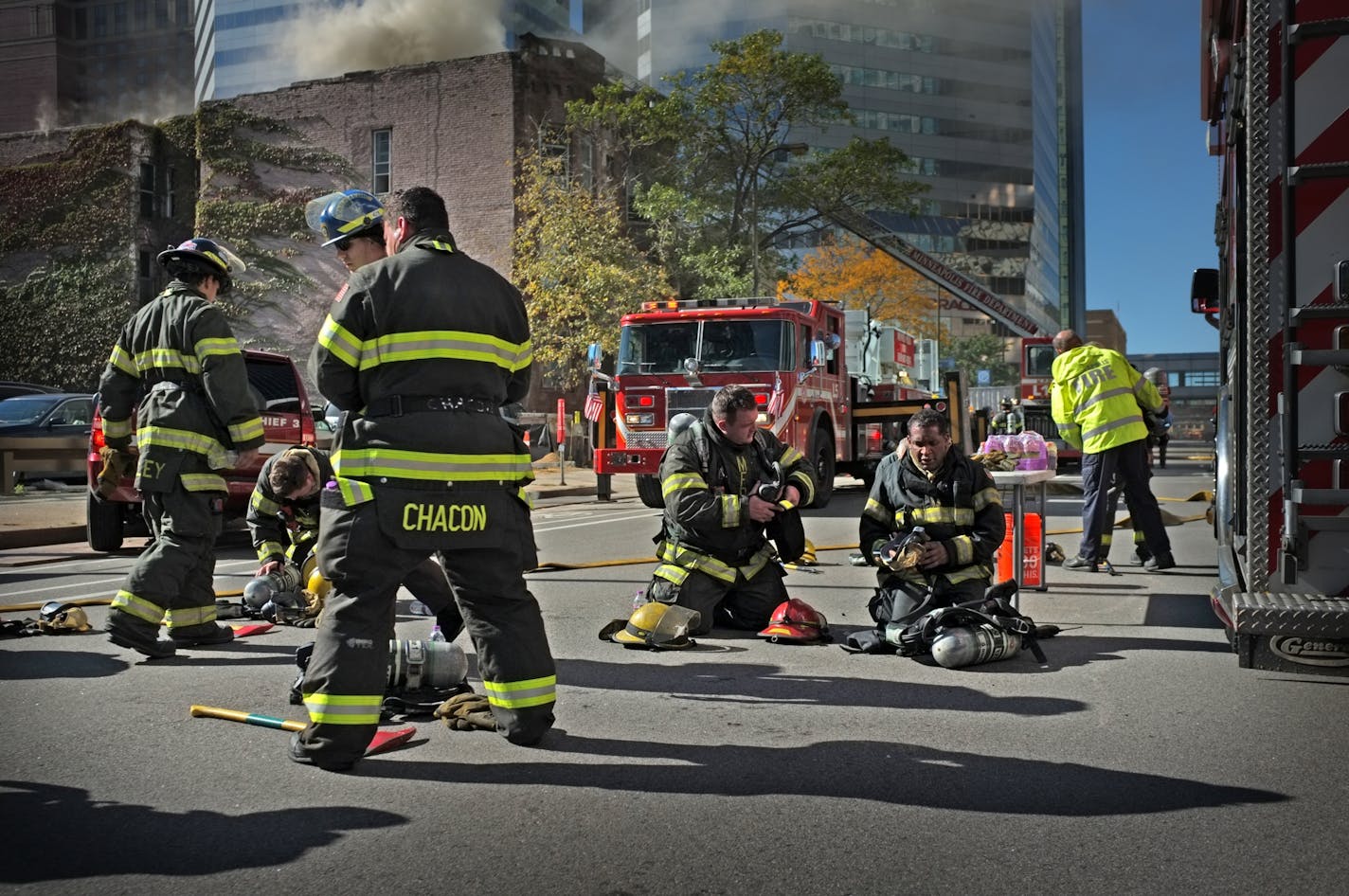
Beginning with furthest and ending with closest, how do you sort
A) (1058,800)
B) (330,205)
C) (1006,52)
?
(1006,52)
(330,205)
(1058,800)

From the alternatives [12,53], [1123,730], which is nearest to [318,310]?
[1123,730]

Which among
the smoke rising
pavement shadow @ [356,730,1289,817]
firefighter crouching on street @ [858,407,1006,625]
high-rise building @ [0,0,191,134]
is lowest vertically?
Result: pavement shadow @ [356,730,1289,817]

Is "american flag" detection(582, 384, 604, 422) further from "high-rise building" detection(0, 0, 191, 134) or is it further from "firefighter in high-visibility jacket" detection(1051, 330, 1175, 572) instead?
"high-rise building" detection(0, 0, 191, 134)

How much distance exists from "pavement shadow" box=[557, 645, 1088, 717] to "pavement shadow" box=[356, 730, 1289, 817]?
29.4 inches

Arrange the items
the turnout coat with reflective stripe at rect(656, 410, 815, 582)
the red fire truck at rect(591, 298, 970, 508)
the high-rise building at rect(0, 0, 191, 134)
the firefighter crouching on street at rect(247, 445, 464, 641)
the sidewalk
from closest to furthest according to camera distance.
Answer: the turnout coat with reflective stripe at rect(656, 410, 815, 582), the firefighter crouching on street at rect(247, 445, 464, 641), the sidewalk, the red fire truck at rect(591, 298, 970, 508), the high-rise building at rect(0, 0, 191, 134)

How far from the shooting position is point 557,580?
9250 mm

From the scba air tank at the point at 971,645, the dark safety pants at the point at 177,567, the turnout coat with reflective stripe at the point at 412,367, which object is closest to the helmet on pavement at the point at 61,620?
the dark safety pants at the point at 177,567

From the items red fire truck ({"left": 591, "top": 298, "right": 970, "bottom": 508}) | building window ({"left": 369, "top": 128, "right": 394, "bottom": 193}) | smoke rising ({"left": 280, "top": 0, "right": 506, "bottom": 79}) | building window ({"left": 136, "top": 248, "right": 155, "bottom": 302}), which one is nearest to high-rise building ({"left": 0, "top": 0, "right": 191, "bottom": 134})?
Result: smoke rising ({"left": 280, "top": 0, "right": 506, "bottom": 79})

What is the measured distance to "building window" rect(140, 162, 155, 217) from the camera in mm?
36906

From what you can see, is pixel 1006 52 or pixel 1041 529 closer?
pixel 1041 529

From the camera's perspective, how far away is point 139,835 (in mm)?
3424

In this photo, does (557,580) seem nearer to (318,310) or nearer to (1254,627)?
(1254,627)

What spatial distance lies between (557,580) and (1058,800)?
5.81 meters

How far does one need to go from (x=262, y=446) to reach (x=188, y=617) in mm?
4324
